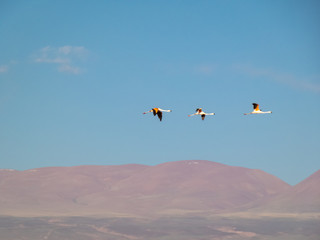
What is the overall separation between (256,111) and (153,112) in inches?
807

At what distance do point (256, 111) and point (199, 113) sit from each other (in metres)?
9.21

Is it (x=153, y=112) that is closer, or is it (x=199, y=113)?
(x=153, y=112)

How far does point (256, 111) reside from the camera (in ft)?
268

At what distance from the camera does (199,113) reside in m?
80.5

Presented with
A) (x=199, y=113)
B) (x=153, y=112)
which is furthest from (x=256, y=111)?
(x=153, y=112)

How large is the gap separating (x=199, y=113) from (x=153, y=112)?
1331cm

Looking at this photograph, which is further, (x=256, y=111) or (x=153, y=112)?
(x=256, y=111)

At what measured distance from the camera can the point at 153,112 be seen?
69188mm

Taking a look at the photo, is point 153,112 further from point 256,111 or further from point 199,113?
point 256,111
